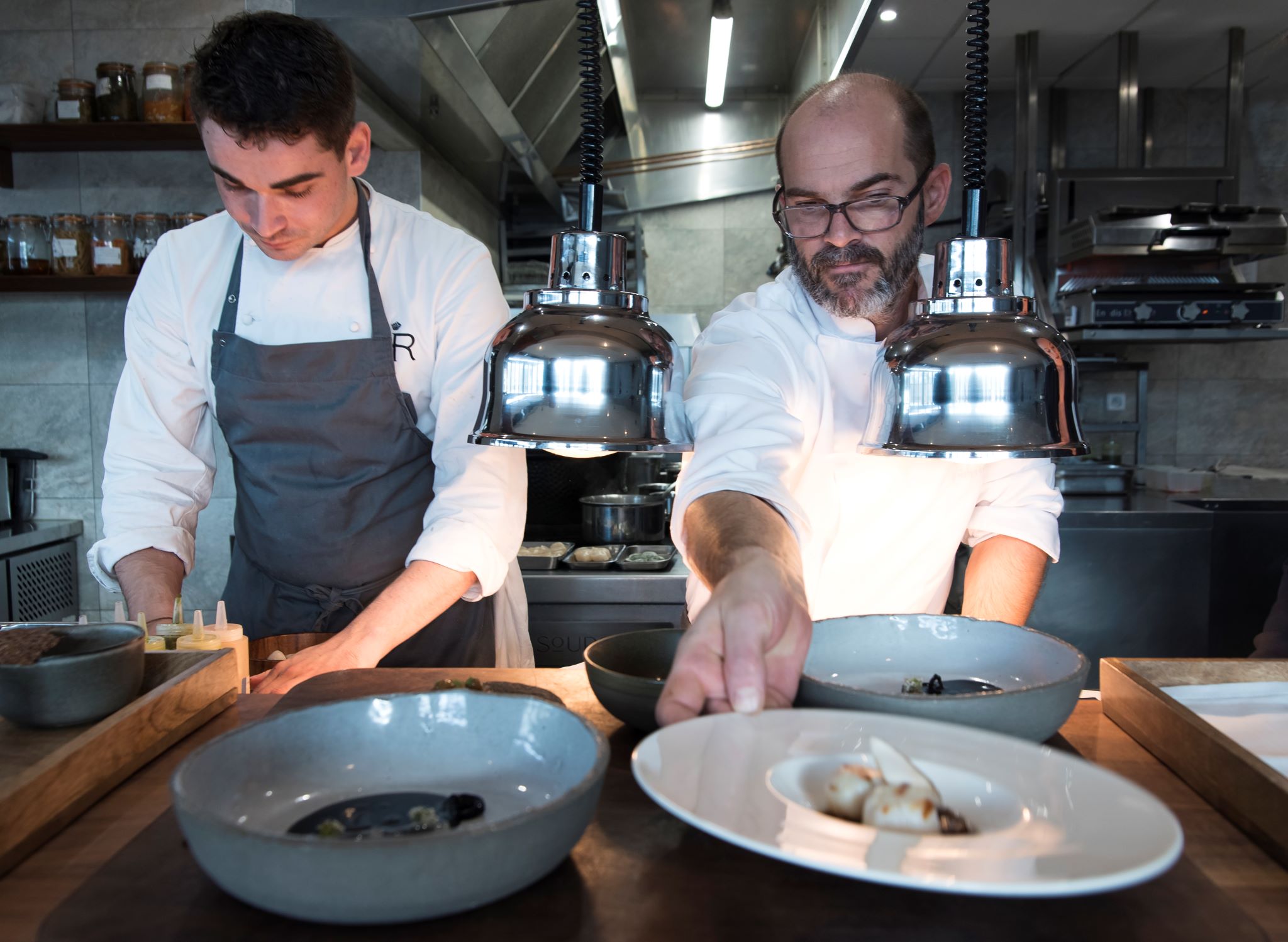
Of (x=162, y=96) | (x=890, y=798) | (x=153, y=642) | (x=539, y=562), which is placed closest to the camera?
(x=890, y=798)

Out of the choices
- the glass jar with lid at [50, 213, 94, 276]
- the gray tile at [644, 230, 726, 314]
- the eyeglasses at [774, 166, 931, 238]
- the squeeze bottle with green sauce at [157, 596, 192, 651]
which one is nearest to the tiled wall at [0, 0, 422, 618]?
the glass jar with lid at [50, 213, 94, 276]

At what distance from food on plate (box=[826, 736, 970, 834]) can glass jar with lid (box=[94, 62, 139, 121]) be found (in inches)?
116

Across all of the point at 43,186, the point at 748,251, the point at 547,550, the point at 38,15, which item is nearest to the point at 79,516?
the point at 43,186

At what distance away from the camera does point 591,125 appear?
3.28ft

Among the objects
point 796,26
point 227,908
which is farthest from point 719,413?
point 796,26

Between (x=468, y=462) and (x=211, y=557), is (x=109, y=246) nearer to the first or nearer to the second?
(x=211, y=557)

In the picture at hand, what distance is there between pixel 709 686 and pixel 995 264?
1.62ft

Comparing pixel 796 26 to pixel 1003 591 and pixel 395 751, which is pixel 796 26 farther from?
pixel 395 751

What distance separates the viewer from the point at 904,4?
3.55 meters

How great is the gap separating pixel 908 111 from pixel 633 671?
0.91 m

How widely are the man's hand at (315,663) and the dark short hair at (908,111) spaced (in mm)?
966

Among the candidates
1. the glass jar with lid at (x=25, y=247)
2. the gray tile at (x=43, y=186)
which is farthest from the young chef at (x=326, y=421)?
the gray tile at (x=43, y=186)

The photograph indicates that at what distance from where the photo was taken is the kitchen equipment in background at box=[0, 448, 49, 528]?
123 inches

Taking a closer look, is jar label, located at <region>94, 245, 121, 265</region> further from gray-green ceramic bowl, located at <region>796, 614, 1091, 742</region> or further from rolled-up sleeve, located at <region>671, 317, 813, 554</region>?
gray-green ceramic bowl, located at <region>796, 614, 1091, 742</region>
